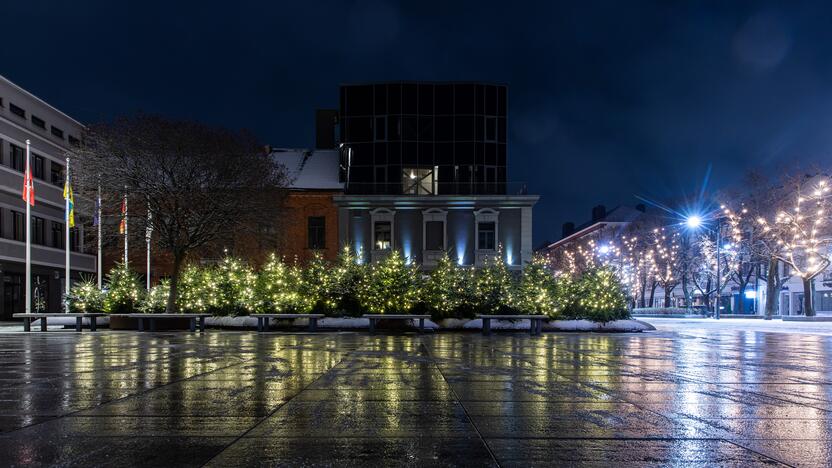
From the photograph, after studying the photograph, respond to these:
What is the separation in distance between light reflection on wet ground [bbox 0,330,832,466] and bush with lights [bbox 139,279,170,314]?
16.5 meters

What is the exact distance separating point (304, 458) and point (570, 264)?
81.5 m

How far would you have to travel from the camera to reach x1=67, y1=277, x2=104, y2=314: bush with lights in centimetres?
2950

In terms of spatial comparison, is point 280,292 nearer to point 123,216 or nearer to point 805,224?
point 123,216

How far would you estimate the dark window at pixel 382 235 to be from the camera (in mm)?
50125

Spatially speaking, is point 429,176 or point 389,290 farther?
point 429,176

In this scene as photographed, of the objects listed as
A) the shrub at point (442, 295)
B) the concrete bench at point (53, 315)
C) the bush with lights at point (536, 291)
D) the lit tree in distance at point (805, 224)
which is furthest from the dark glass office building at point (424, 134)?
the concrete bench at point (53, 315)

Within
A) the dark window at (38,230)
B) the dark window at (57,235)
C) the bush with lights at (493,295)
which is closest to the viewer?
the bush with lights at (493,295)

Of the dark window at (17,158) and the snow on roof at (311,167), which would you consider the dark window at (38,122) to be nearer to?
the dark window at (17,158)

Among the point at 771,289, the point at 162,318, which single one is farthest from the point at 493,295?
the point at 771,289

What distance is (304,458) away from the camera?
4.92 m

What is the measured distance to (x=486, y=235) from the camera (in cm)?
4994

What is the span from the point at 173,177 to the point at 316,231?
22259 mm

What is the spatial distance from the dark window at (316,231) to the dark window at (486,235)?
38.3ft

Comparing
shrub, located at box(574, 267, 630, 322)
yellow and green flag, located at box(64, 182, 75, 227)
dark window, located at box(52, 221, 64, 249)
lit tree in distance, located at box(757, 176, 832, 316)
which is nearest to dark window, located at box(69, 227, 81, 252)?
dark window, located at box(52, 221, 64, 249)
